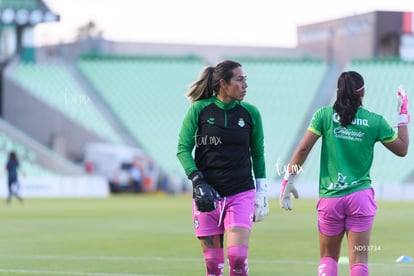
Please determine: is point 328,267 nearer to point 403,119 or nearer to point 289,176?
point 289,176

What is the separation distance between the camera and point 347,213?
10.4m

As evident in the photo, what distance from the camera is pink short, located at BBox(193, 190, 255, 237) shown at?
35.2 ft

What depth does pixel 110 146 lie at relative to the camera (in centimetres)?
6053

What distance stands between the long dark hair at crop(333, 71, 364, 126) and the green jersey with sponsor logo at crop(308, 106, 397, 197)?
0.22 feet

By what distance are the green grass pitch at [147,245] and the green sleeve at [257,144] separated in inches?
158

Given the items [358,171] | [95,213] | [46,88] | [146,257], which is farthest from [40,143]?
[358,171]

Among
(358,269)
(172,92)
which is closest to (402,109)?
(358,269)

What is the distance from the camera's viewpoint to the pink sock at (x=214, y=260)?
10812 mm

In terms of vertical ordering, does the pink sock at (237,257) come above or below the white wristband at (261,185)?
below

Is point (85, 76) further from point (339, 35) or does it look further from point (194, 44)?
point (339, 35)

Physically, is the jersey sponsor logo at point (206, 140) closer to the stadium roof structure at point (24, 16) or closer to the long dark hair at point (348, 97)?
the long dark hair at point (348, 97)

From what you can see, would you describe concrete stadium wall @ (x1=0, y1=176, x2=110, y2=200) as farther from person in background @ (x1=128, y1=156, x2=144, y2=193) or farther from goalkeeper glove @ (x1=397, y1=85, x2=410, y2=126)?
goalkeeper glove @ (x1=397, y1=85, x2=410, y2=126)

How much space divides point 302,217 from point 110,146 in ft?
101

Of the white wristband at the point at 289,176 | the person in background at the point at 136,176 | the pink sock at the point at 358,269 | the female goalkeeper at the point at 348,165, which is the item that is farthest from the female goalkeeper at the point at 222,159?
the person in background at the point at 136,176
